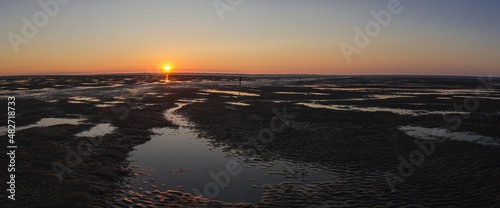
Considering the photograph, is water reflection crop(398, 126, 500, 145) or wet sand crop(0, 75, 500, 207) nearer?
wet sand crop(0, 75, 500, 207)

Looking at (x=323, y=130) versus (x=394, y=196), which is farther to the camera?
(x=323, y=130)

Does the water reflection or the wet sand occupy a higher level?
the water reflection

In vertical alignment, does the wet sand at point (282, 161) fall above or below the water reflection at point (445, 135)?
below

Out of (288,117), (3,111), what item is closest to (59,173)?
(288,117)

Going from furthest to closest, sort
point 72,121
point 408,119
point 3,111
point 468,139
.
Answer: point 3,111
point 408,119
point 72,121
point 468,139

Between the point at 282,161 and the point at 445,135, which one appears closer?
the point at 282,161

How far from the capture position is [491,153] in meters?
14.8

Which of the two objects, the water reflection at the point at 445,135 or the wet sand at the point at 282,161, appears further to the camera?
the water reflection at the point at 445,135

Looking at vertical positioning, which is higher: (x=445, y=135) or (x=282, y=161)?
(x=445, y=135)

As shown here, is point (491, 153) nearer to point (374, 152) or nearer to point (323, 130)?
point (374, 152)

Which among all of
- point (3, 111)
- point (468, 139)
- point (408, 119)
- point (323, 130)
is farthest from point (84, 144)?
point (408, 119)

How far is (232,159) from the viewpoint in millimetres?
14273

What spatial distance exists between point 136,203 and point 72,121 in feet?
58.2

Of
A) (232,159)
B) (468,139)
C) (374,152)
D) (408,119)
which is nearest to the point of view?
(232,159)
